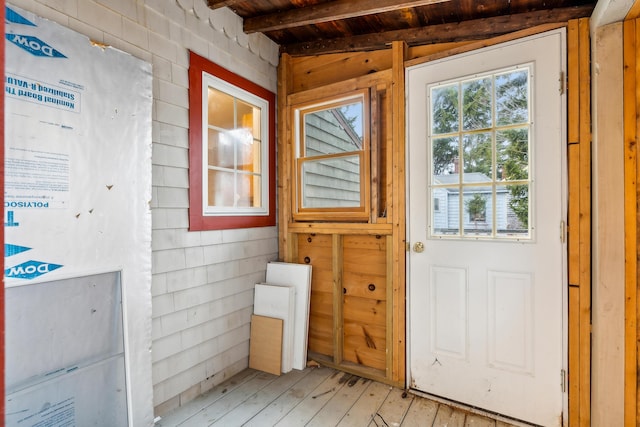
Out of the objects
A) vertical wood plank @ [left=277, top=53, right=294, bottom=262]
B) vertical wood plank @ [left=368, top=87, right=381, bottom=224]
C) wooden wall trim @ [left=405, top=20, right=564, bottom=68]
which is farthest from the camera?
vertical wood plank @ [left=277, top=53, right=294, bottom=262]

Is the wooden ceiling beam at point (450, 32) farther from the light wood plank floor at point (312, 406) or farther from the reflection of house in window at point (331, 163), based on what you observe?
the light wood plank floor at point (312, 406)

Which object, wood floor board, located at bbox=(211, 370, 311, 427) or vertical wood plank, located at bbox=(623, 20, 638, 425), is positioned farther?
wood floor board, located at bbox=(211, 370, 311, 427)

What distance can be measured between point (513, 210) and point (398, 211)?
A: 0.73 meters

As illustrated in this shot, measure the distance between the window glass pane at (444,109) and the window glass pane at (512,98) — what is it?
9.9 inches

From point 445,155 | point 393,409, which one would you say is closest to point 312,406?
point 393,409

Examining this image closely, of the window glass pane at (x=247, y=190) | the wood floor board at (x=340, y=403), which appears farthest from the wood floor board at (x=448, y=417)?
the window glass pane at (x=247, y=190)

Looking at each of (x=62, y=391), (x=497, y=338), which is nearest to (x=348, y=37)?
(x=497, y=338)

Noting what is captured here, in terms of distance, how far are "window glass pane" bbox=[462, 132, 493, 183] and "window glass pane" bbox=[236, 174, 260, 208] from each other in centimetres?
167

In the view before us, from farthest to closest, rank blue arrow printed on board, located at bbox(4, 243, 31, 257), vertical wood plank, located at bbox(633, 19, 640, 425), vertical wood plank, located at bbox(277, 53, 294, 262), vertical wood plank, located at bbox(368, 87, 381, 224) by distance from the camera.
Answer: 1. vertical wood plank, located at bbox(277, 53, 294, 262)
2. vertical wood plank, located at bbox(368, 87, 381, 224)
3. vertical wood plank, located at bbox(633, 19, 640, 425)
4. blue arrow printed on board, located at bbox(4, 243, 31, 257)

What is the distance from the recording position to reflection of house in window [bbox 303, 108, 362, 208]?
8.71 ft

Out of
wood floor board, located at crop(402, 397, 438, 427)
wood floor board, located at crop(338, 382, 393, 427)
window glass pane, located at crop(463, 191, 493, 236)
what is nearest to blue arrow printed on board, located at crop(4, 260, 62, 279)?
wood floor board, located at crop(338, 382, 393, 427)

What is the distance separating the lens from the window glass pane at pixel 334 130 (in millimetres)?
2639

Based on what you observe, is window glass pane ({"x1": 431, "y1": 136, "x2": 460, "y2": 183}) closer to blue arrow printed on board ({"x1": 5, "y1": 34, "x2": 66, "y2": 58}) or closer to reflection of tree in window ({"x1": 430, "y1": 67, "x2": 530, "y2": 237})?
reflection of tree in window ({"x1": 430, "y1": 67, "x2": 530, "y2": 237})

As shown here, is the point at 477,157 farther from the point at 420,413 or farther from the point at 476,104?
the point at 420,413
